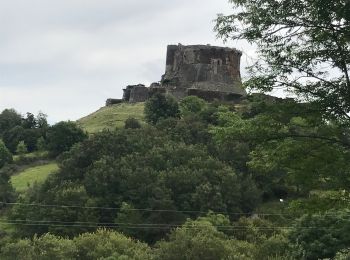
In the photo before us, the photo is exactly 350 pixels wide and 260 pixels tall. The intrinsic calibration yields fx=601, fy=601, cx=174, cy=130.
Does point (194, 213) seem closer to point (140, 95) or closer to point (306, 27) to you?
point (306, 27)

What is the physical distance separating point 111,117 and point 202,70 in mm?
18443

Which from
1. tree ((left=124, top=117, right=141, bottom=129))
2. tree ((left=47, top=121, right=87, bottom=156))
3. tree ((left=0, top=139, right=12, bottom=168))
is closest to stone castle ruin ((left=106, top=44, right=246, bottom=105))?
tree ((left=124, top=117, right=141, bottom=129))

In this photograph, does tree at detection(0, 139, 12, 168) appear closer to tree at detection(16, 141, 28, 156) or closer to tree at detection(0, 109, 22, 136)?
tree at detection(16, 141, 28, 156)

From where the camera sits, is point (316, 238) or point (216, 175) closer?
point (316, 238)

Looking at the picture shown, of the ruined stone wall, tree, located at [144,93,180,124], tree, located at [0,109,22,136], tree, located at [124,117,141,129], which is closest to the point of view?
tree, located at [124,117,141,129]

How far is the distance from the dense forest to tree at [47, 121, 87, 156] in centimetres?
17

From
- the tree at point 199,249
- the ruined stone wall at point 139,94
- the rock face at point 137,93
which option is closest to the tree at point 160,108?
the rock face at point 137,93

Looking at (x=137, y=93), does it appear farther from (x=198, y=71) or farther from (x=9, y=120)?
(x=9, y=120)

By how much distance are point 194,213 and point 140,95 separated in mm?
56112

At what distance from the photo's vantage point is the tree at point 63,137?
292 feet

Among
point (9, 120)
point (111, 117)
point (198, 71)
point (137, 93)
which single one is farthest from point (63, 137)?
point (198, 71)

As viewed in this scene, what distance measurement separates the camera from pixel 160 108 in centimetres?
9231

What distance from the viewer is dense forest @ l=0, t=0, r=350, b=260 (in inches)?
503

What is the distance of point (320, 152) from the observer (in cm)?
1295
